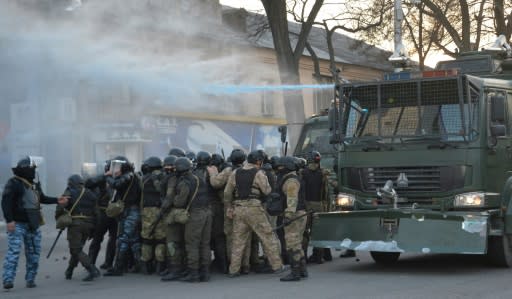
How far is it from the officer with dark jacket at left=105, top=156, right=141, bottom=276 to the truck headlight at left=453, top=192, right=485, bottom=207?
4.44 m

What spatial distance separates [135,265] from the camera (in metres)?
13.1

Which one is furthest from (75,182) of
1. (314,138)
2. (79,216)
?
(314,138)

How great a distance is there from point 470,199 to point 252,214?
9.47 ft

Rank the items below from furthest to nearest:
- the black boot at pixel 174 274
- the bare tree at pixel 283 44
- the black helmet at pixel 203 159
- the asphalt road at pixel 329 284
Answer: the bare tree at pixel 283 44 < the black helmet at pixel 203 159 < the black boot at pixel 174 274 < the asphalt road at pixel 329 284

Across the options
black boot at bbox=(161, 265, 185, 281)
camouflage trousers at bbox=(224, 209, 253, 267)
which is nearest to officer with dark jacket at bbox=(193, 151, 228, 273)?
camouflage trousers at bbox=(224, 209, 253, 267)

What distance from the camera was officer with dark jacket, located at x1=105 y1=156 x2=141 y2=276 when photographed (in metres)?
12.7

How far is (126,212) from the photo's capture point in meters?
12.7

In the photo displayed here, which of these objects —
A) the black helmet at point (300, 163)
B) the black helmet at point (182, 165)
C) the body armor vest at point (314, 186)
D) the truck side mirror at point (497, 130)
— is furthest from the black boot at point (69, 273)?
the truck side mirror at point (497, 130)

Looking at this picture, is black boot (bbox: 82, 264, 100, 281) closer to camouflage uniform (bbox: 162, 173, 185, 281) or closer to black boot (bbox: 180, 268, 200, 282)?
camouflage uniform (bbox: 162, 173, 185, 281)

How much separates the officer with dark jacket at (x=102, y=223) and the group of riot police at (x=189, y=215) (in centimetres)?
1

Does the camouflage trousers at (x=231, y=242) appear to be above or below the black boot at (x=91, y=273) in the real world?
above

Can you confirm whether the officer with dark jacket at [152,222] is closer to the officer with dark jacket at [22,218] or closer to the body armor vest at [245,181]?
the body armor vest at [245,181]

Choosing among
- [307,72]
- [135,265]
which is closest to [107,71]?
[135,265]

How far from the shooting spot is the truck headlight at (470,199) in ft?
38.6
